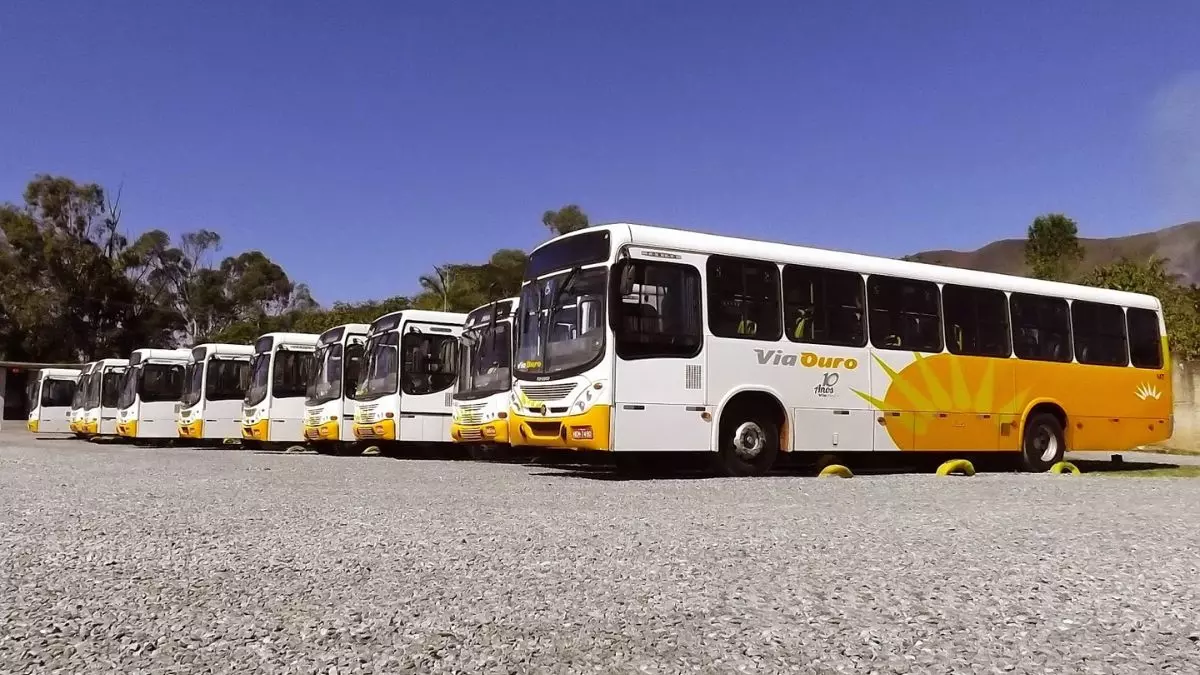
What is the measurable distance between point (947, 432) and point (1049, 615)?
33.2 feet

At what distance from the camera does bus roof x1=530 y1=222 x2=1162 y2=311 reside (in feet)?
38.4

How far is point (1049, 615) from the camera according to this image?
4285mm

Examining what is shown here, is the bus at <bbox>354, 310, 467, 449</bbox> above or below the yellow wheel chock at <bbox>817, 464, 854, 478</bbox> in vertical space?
above

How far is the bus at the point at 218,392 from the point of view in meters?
25.6

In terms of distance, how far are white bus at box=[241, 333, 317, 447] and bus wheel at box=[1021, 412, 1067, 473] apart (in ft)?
49.5

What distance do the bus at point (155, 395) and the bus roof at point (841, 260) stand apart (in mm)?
18174

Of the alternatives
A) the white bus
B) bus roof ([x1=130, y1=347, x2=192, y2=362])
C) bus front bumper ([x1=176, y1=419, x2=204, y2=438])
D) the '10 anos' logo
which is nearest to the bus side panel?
the '10 anos' logo

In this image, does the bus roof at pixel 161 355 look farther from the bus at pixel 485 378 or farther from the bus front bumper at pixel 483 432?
the bus front bumper at pixel 483 432

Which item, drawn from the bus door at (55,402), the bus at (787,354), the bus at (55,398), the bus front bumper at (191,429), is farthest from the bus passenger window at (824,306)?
the bus door at (55,402)

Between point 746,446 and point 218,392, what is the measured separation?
58.6 feet

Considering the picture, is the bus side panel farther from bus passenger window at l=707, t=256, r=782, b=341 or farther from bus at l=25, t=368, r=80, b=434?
bus at l=25, t=368, r=80, b=434

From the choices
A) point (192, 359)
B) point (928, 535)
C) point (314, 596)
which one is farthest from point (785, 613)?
point (192, 359)

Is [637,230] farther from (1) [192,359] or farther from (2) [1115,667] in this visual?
(1) [192,359]

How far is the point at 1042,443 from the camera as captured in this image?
1530 cm
